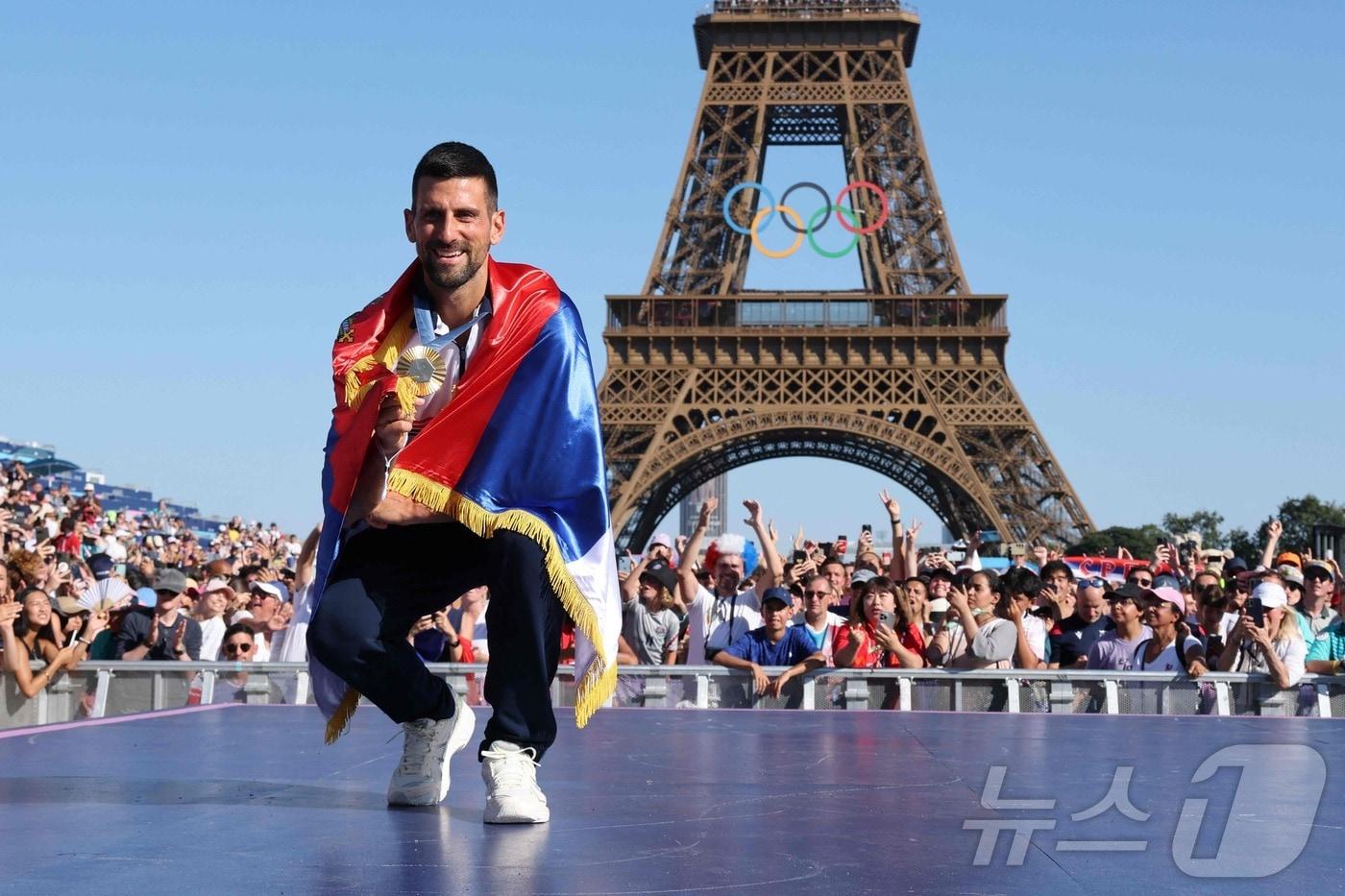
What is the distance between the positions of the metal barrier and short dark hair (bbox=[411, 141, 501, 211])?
3964 mm

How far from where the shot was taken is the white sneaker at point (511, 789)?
3.93 m

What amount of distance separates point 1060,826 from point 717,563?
613 cm

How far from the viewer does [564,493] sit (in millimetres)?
4277

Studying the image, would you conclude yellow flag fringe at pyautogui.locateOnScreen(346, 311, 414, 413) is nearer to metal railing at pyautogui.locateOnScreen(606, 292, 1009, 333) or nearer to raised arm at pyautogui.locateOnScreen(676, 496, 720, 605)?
raised arm at pyautogui.locateOnScreen(676, 496, 720, 605)

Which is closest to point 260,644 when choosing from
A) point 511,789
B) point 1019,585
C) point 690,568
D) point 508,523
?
point 690,568

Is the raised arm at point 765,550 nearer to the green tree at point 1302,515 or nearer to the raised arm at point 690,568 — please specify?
the raised arm at point 690,568

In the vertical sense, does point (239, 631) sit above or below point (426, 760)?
above

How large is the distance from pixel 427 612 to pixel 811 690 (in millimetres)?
4114

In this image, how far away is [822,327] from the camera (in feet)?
143

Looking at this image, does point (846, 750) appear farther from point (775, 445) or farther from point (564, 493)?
point (775, 445)

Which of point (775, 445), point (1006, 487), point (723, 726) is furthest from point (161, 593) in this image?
point (775, 445)

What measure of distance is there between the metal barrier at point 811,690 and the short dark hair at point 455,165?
396 centimetres

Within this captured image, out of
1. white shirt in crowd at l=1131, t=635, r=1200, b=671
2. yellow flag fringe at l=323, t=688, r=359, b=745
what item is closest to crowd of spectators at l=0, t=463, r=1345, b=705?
white shirt in crowd at l=1131, t=635, r=1200, b=671

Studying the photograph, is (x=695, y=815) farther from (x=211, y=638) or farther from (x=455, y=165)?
(x=211, y=638)
